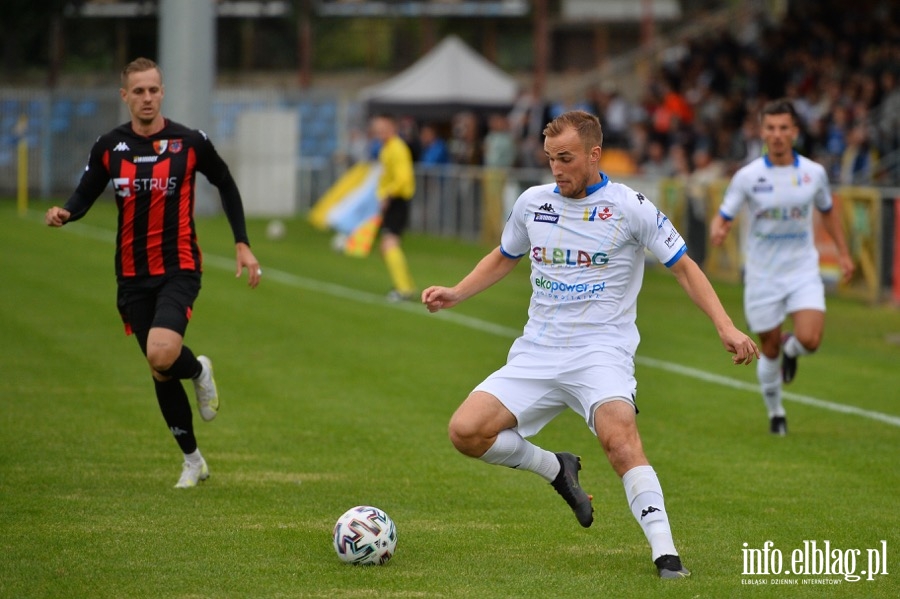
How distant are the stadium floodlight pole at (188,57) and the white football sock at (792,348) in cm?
2019

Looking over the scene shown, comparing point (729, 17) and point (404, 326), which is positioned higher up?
point (729, 17)

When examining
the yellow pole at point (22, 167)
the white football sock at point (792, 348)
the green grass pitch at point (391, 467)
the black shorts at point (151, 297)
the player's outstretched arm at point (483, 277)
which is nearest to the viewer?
the green grass pitch at point (391, 467)

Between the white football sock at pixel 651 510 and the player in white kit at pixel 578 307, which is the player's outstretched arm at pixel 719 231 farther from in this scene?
the white football sock at pixel 651 510

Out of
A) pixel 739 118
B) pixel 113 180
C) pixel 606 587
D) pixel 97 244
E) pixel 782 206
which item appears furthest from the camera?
pixel 739 118

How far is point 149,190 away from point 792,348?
5.07 metres

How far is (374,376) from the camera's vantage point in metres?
12.6

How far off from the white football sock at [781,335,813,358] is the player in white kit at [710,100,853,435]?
0.14 m

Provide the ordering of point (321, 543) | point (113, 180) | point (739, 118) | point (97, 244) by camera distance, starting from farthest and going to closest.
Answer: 1. point (739, 118)
2. point (97, 244)
3. point (113, 180)
4. point (321, 543)

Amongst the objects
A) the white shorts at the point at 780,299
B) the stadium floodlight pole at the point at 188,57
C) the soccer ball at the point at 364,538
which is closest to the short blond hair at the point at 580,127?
the soccer ball at the point at 364,538

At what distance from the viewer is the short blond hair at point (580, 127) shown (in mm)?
6270

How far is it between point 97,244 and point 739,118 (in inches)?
496

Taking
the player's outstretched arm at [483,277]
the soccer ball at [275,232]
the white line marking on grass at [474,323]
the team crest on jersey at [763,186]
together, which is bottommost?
the soccer ball at [275,232]

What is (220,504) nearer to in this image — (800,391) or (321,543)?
(321,543)

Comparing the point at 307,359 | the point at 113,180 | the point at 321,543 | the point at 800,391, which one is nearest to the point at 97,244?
the point at 307,359
